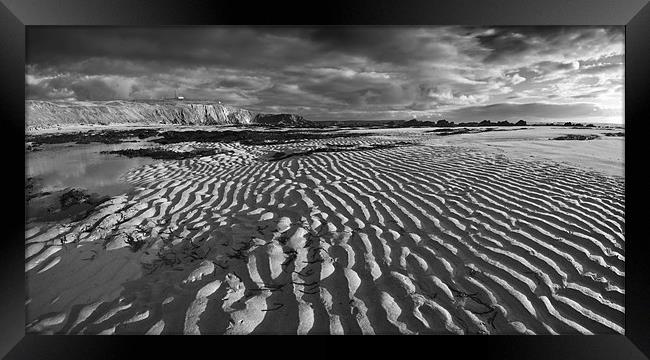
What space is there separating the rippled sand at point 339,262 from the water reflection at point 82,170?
3.13ft

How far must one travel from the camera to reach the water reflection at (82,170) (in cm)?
487

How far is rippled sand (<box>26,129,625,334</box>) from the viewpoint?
2.08m

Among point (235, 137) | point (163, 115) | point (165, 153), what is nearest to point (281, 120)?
point (235, 137)

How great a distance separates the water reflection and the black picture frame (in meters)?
1.96

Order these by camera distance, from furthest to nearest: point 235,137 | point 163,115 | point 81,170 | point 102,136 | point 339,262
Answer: point 163,115
point 235,137
point 102,136
point 81,170
point 339,262

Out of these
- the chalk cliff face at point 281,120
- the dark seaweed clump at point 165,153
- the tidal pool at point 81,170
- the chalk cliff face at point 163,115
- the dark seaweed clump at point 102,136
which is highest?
the chalk cliff face at point 163,115

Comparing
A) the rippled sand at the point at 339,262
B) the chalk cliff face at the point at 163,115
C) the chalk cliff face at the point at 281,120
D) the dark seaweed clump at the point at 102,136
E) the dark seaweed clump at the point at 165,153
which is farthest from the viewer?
the chalk cliff face at the point at 163,115

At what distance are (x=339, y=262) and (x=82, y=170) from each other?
5.87 m

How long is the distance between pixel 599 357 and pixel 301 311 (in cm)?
187
